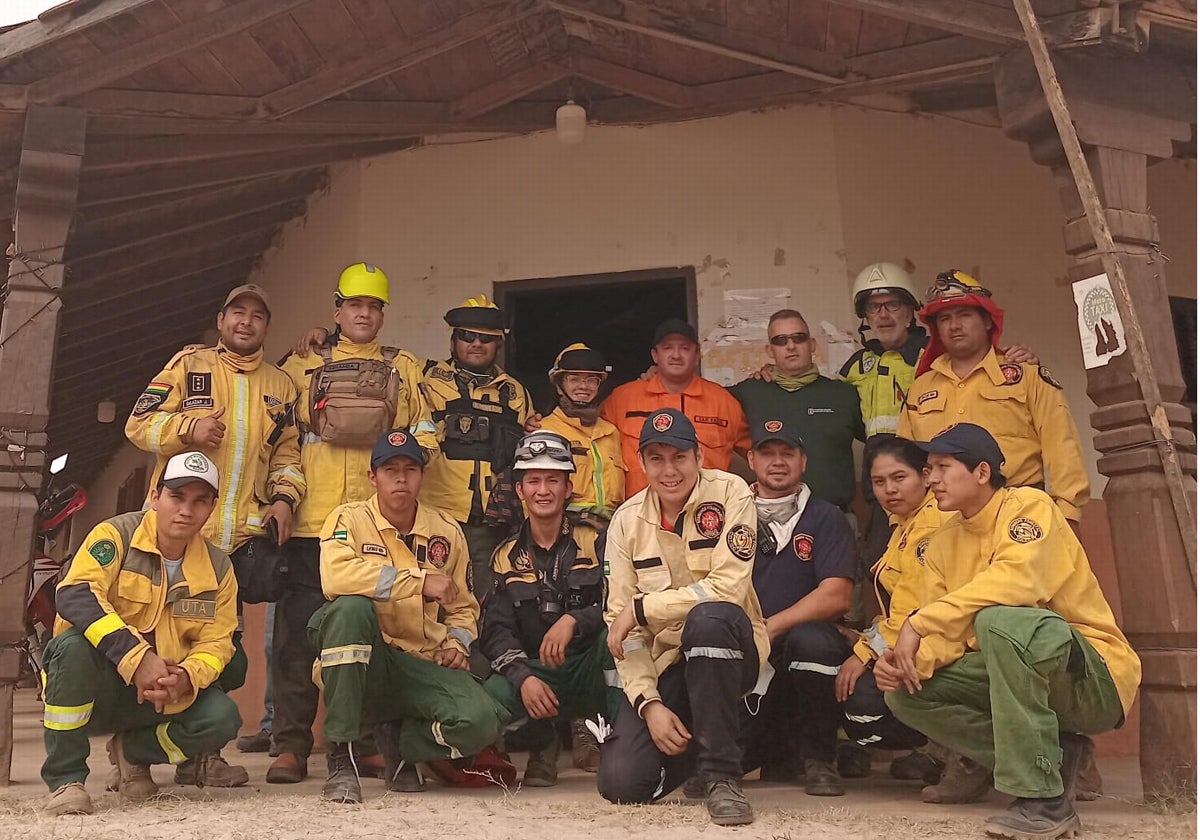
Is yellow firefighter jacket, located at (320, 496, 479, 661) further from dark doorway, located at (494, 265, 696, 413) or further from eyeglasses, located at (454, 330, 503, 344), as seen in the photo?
dark doorway, located at (494, 265, 696, 413)

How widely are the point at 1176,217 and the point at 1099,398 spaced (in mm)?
3222

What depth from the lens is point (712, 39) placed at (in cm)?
486

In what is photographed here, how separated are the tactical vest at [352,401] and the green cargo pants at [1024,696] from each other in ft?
8.20

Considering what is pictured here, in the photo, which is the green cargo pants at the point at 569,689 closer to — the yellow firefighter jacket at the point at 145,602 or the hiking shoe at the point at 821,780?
the hiking shoe at the point at 821,780

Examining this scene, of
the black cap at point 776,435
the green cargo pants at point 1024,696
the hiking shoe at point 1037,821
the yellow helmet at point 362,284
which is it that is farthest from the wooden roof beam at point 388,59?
the hiking shoe at point 1037,821

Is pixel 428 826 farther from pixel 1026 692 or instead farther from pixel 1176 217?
pixel 1176 217

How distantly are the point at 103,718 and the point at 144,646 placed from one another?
328 millimetres

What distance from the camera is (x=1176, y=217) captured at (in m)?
6.54

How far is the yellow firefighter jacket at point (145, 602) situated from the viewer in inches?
143

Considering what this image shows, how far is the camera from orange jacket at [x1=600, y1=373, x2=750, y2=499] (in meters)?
5.15

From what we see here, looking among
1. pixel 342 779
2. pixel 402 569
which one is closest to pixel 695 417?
pixel 402 569

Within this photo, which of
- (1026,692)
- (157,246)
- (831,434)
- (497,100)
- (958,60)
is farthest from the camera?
(157,246)

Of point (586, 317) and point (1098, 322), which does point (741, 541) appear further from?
point (586, 317)

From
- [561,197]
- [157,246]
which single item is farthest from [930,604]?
[157,246]
